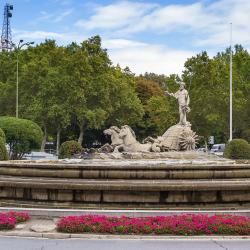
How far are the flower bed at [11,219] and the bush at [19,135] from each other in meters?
31.1

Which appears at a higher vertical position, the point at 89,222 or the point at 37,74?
the point at 37,74

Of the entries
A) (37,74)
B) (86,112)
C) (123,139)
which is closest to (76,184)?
(123,139)

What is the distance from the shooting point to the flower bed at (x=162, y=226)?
1142cm

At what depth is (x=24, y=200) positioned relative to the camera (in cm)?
1529

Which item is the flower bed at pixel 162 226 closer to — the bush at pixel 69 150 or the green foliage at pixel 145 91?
the bush at pixel 69 150

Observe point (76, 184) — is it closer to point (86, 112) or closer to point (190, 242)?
point (190, 242)

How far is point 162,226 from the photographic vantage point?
37.8ft

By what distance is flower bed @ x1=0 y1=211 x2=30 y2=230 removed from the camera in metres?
12.0

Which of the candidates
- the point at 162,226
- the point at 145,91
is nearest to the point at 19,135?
the point at 162,226

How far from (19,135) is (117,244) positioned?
111 ft

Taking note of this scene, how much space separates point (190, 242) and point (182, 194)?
3455 mm

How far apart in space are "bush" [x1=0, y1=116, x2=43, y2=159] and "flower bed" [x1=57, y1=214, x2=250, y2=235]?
107ft

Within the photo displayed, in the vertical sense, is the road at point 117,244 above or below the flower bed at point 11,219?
below

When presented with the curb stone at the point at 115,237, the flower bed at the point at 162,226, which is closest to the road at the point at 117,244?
the curb stone at the point at 115,237
